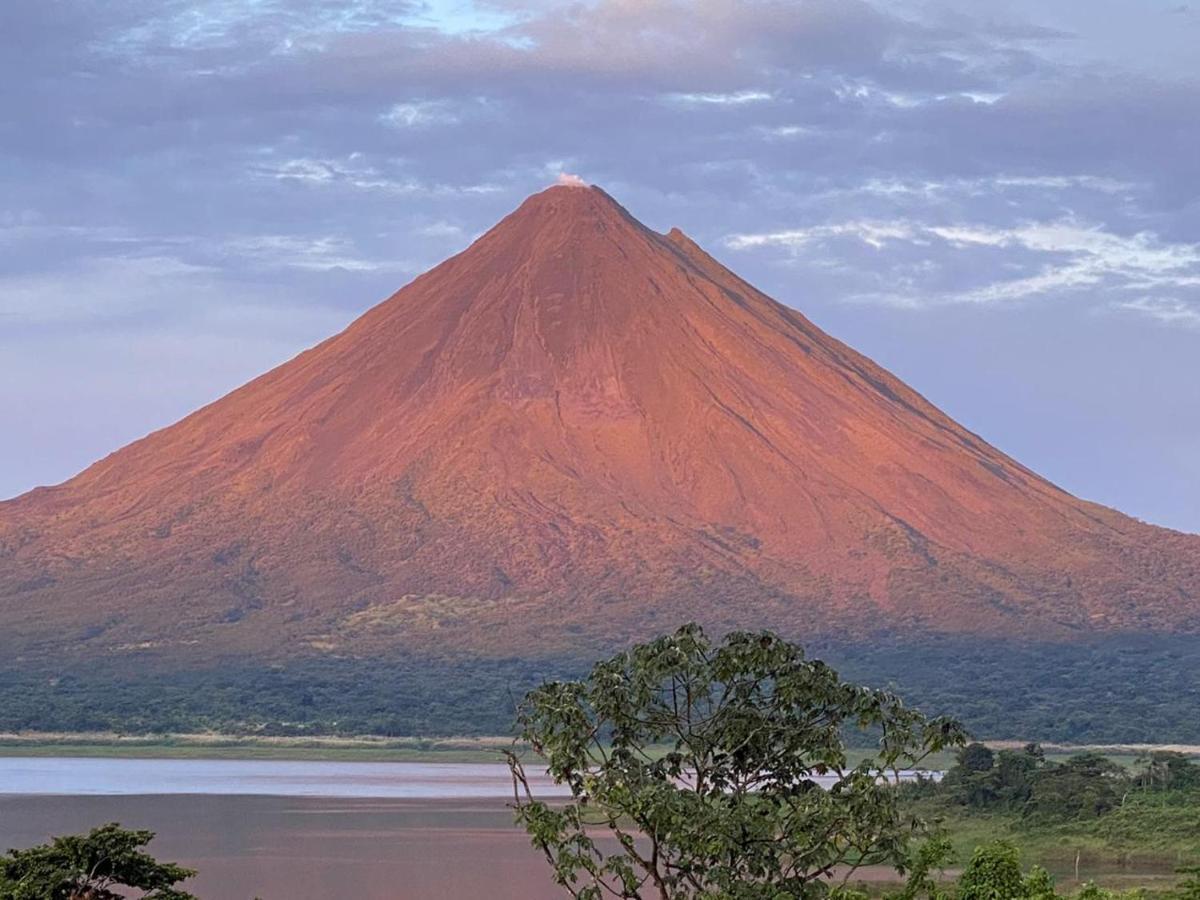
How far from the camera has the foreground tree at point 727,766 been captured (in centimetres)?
1537

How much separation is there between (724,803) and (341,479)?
11547cm

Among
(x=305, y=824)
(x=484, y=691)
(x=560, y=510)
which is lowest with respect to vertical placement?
(x=305, y=824)

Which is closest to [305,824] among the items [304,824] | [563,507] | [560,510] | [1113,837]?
[304,824]

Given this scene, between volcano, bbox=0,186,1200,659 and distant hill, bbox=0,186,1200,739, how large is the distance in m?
0.20

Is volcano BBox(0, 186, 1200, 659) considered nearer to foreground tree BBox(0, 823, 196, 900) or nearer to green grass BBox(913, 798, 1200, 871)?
green grass BBox(913, 798, 1200, 871)

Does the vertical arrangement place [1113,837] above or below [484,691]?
below

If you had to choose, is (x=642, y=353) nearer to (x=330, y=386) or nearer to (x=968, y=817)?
(x=330, y=386)

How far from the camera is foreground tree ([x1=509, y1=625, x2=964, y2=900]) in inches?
605

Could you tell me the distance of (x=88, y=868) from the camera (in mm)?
17969

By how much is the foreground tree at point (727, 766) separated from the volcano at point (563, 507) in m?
93.9

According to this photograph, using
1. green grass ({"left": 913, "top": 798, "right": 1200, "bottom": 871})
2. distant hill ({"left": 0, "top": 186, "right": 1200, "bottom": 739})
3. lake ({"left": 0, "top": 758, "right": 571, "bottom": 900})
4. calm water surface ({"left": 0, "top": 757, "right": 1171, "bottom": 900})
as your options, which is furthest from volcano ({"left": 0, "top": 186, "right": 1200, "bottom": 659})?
→ green grass ({"left": 913, "top": 798, "right": 1200, "bottom": 871})

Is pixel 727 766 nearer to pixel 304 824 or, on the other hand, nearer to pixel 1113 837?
pixel 1113 837

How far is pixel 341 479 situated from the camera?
130000 mm

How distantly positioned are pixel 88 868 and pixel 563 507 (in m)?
108
